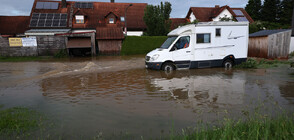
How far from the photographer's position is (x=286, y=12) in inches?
1962

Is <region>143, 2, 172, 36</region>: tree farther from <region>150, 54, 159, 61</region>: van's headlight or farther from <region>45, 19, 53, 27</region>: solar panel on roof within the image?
<region>150, 54, 159, 61</region>: van's headlight

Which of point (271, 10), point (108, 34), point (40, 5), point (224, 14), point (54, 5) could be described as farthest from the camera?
point (271, 10)

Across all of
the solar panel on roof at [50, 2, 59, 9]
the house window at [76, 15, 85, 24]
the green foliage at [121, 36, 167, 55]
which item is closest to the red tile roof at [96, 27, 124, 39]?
the green foliage at [121, 36, 167, 55]

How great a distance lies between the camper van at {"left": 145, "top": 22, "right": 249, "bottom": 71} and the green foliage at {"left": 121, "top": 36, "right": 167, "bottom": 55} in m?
13.7

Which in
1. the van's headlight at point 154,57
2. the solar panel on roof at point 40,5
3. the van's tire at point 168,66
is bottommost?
the van's tire at point 168,66

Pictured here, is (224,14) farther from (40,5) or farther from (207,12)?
(40,5)

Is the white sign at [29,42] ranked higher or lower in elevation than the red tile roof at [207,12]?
lower

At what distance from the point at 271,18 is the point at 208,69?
174 feet

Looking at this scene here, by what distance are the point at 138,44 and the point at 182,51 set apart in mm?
14980

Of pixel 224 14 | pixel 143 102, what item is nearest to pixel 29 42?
pixel 143 102

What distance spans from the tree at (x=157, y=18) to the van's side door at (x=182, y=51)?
18291 millimetres

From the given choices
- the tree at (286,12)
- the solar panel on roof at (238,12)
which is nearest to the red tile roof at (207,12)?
the solar panel on roof at (238,12)

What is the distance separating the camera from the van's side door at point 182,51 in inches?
441

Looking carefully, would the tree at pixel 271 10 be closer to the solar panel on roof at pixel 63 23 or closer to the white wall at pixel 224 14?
the white wall at pixel 224 14
